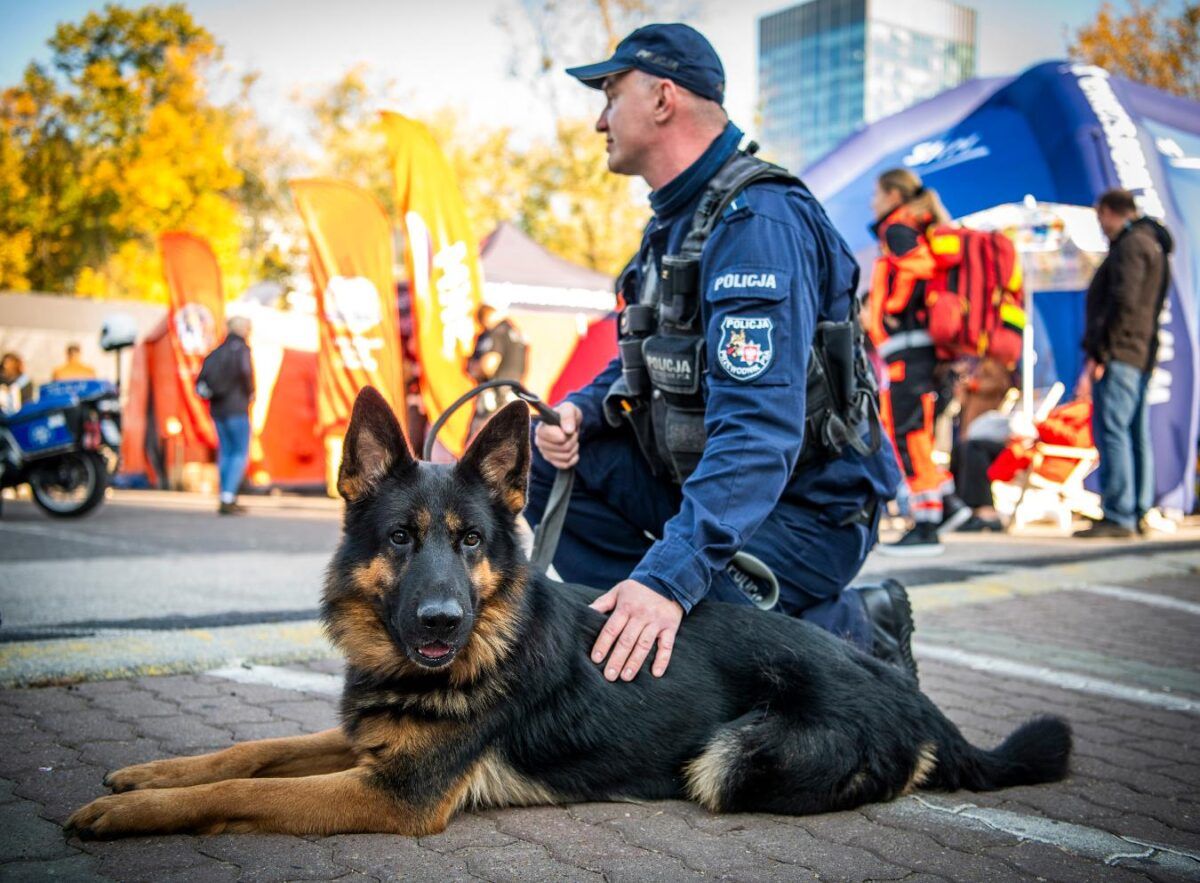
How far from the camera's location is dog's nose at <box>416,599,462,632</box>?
2504 mm

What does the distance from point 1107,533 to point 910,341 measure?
3281 mm

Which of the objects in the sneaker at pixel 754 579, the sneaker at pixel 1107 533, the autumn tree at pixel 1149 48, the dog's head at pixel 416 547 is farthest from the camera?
the autumn tree at pixel 1149 48

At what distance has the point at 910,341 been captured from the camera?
28.7 ft

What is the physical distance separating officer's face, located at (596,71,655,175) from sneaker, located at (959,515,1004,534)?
8559 millimetres

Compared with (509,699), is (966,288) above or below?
above

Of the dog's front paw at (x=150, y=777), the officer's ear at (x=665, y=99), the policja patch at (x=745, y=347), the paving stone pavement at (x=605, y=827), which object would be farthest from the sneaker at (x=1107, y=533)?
the dog's front paw at (x=150, y=777)

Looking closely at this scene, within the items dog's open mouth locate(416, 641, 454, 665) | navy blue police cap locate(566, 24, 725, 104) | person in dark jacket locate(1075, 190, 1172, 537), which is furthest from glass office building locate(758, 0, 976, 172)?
dog's open mouth locate(416, 641, 454, 665)

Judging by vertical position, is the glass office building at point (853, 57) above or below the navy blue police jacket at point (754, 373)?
above

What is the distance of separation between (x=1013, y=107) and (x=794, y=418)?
12.2 meters

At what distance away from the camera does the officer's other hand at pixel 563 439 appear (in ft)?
12.6

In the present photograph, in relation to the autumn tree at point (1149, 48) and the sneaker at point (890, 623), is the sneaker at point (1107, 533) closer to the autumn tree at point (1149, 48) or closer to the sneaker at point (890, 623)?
the sneaker at point (890, 623)

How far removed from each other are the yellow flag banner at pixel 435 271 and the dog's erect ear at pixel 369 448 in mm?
11654

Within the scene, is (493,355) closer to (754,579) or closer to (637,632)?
(754,579)

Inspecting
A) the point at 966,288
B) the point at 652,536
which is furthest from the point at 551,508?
the point at 966,288
